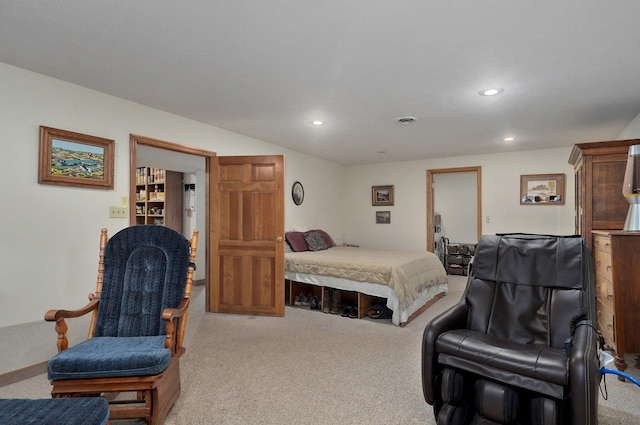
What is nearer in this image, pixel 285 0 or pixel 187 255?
pixel 285 0

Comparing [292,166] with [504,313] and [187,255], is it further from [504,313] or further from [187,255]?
[504,313]

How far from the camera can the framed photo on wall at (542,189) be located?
554 centimetres

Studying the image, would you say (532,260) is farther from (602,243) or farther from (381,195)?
(381,195)

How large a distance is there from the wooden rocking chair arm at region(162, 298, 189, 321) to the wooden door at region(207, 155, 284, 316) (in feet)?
6.46

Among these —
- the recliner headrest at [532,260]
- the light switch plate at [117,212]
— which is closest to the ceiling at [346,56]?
the light switch plate at [117,212]

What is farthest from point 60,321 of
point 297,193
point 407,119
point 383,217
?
point 383,217

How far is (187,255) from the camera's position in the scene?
2.38 metres

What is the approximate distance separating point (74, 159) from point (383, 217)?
5.40 m

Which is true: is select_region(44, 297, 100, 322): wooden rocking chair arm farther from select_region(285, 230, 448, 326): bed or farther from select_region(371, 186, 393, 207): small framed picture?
select_region(371, 186, 393, 207): small framed picture

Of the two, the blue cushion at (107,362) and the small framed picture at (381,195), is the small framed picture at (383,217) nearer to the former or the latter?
the small framed picture at (381,195)

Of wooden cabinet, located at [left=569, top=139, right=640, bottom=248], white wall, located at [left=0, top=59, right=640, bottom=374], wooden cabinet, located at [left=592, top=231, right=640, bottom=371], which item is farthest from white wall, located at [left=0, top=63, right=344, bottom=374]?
wooden cabinet, located at [left=569, top=139, right=640, bottom=248]

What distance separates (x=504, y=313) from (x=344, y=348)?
1.50 meters

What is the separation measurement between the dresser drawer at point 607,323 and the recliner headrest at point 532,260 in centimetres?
108

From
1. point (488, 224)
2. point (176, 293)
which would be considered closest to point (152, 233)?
point (176, 293)
